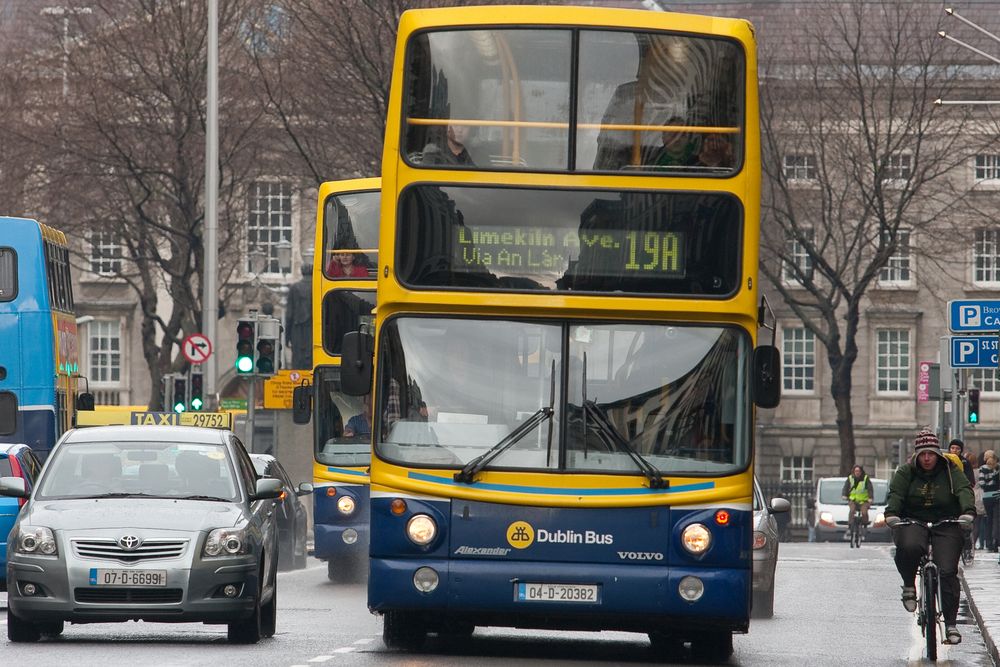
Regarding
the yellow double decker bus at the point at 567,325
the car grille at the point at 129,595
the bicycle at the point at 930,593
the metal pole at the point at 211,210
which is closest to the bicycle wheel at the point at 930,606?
the bicycle at the point at 930,593

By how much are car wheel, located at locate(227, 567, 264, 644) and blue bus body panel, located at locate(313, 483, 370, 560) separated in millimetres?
9184

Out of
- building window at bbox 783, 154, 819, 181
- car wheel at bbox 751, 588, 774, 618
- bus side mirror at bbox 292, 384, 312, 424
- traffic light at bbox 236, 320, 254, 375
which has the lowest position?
car wheel at bbox 751, 588, 774, 618

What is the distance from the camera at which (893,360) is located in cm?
6719

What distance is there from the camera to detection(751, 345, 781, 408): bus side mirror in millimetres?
13453

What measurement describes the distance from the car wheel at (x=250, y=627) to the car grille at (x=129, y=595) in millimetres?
729

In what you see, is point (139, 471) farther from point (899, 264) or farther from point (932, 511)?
point (899, 264)

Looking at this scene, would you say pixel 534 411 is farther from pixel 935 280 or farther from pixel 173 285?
pixel 935 280

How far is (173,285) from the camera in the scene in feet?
159

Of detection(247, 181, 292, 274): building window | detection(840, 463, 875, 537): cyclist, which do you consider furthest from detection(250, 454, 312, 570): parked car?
detection(247, 181, 292, 274): building window

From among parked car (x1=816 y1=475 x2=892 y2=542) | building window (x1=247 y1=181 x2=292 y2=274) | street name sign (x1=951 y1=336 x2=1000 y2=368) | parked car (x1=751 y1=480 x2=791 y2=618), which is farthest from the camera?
building window (x1=247 y1=181 x2=292 y2=274)

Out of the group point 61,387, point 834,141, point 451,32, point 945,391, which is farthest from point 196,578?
point 834,141

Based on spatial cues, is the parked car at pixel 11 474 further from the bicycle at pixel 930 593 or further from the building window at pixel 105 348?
the building window at pixel 105 348

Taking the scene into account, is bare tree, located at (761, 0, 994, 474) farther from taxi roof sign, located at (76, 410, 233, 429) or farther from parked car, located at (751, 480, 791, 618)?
parked car, located at (751, 480, 791, 618)

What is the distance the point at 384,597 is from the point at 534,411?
1.46m
